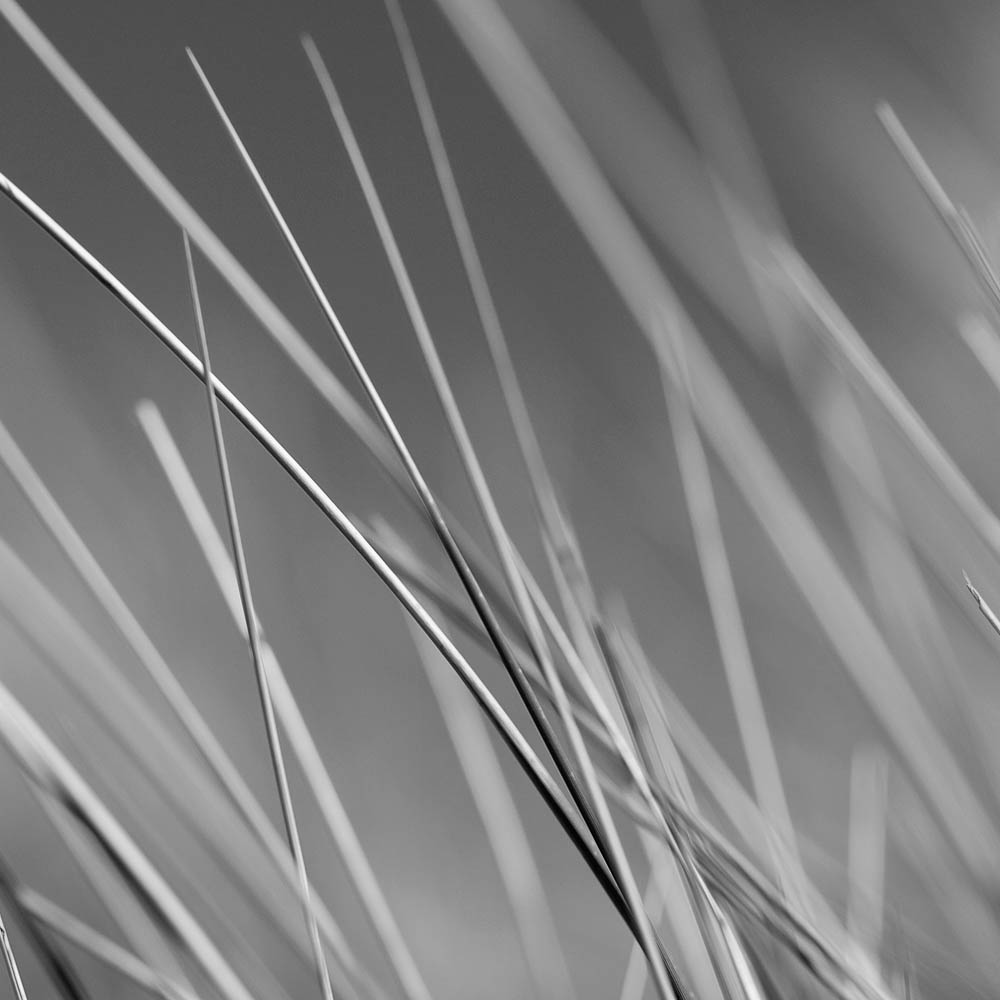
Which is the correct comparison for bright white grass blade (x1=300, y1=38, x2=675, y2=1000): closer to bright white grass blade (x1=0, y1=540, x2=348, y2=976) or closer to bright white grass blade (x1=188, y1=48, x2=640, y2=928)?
bright white grass blade (x1=188, y1=48, x2=640, y2=928)

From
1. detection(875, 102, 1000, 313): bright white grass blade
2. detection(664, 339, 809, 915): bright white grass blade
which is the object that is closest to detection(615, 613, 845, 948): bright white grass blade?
detection(664, 339, 809, 915): bright white grass blade

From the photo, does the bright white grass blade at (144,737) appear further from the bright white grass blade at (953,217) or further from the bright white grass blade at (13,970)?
the bright white grass blade at (953,217)

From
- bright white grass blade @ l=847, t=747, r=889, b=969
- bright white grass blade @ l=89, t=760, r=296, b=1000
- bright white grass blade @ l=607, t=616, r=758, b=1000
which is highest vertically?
bright white grass blade @ l=89, t=760, r=296, b=1000

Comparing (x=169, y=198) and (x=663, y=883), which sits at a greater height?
(x=169, y=198)

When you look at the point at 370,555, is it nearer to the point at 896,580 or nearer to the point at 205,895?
the point at 205,895

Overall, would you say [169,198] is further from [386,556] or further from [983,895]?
[983,895]

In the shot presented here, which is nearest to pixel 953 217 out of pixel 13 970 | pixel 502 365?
pixel 502 365

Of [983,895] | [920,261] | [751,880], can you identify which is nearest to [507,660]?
[751,880]
